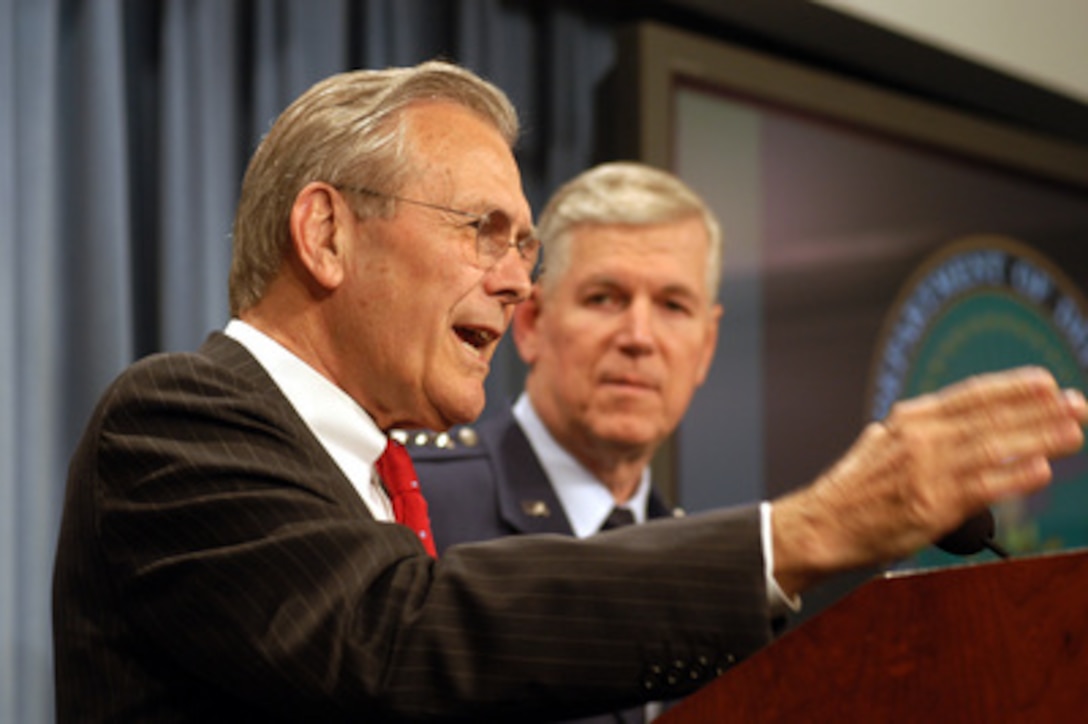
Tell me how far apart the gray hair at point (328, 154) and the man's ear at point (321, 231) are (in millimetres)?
13

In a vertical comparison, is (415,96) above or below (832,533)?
above

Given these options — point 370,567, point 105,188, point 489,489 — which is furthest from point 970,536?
point 105,188

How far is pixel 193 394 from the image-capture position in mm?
1248

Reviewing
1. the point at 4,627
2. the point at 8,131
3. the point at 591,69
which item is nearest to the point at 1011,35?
the point at 591,69

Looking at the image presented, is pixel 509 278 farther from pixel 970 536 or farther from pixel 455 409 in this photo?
pixel 970 536

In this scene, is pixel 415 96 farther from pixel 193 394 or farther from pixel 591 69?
pixel 591 69

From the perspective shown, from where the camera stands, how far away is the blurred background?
2.57 m

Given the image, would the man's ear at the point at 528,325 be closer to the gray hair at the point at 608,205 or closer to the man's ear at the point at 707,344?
the gray hair at the point at 608,205

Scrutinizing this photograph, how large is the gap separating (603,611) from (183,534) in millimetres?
325

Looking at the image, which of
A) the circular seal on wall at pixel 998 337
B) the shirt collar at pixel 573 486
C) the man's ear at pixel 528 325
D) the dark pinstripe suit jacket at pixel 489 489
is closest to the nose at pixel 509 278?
the dark pinstripe suit jacket at pixel 489 489

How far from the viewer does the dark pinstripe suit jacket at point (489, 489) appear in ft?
7.52

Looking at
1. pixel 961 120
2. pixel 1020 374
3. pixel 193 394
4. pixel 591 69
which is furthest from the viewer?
pixel 961 120

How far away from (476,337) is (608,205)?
112cm

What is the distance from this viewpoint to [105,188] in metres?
2.64
